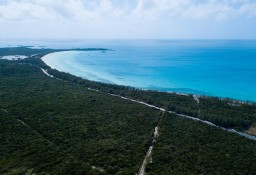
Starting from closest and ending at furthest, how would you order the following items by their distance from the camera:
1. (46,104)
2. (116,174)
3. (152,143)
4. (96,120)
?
(116,174), (152,143), (96,120), (46,104)

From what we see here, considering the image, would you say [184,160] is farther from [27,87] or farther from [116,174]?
[27,87]

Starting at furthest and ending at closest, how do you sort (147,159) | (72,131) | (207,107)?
(207,107) < (72,131) < (147,159)

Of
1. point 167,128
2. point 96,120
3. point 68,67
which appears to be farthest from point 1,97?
point 68,67

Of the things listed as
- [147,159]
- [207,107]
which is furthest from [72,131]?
[207,107]

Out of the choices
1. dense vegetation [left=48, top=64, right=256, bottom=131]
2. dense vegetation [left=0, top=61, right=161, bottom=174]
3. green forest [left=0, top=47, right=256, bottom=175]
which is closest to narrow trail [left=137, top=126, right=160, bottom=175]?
green forest [left=0, top=47, right=256, bottom=175]

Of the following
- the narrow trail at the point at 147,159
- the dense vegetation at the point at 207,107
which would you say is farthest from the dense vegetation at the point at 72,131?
the dense vegetation at the point at 207,107

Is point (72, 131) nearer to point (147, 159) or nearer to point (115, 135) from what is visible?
point (115, 135)

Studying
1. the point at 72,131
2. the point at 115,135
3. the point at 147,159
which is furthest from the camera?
the point at 72,131

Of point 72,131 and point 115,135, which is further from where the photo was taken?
point 72,131
